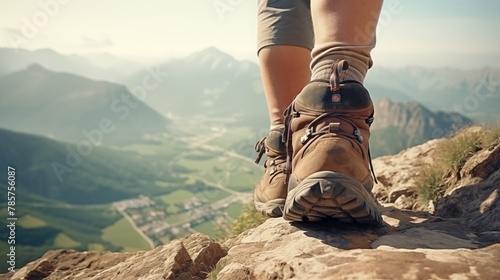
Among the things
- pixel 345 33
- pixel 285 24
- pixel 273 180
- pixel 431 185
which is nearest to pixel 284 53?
pixel 285 24

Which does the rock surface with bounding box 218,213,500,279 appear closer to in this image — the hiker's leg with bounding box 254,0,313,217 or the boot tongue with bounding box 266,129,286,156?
the hiker's leg with bounding box 254,0,313,217

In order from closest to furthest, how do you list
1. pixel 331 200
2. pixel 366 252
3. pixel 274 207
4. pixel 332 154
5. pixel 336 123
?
pixel 366 252
pixel 331 200
pixel 332 154
pixel 336 123
pixel 274 207

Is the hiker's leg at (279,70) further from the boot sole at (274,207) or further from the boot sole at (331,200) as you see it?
the boot sole at (331,200)

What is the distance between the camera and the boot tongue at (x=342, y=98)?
2295 mm

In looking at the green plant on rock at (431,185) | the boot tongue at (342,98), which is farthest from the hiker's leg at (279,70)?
the green plant on rock at (431,185)

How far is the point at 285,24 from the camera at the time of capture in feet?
10.1

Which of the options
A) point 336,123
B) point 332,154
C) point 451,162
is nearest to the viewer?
point 332,154

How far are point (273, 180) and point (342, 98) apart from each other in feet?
3.23

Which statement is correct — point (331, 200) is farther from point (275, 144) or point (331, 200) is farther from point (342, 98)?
point (275, 144)

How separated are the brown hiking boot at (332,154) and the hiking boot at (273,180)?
1.61ft

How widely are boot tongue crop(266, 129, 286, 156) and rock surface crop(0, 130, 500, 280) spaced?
616 mm

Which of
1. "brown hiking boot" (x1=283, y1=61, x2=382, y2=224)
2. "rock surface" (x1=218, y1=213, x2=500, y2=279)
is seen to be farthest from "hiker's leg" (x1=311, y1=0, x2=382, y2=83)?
"rock surface" (x1=218, y1=213, x2=500, y2=279)

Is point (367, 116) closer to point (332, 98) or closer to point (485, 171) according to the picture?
point (332, 98)

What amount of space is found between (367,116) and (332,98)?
281mm
